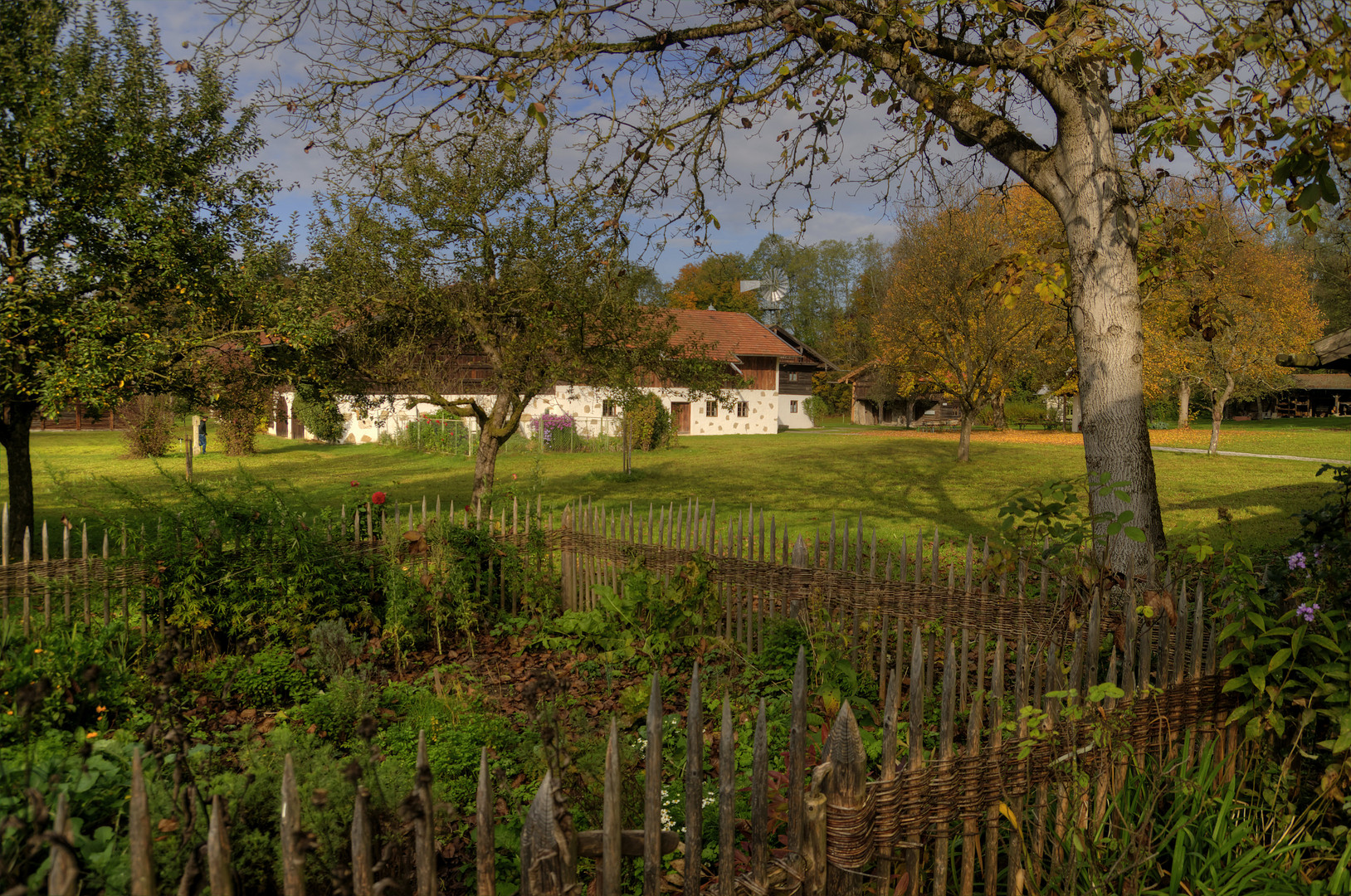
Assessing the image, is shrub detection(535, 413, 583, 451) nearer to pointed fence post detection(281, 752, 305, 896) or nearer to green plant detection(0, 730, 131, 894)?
green plant detection(0, 730, 131, 894)

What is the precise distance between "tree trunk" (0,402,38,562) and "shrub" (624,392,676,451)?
2081 centimetres

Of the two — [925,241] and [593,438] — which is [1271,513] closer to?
[925,241]

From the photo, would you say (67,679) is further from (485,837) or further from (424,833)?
(485,837)

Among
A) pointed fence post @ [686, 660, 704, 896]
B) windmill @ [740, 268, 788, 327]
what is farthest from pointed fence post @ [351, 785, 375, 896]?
windmill @ [740, 268, 788, 327]

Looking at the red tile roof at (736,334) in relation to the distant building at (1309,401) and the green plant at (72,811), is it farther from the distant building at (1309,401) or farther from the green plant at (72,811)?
the green plant at (72,811)

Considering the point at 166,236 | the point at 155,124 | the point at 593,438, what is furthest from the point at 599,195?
the point at 593,438

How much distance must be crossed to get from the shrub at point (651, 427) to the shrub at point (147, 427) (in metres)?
15.7

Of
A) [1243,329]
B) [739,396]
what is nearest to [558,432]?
[739,396]

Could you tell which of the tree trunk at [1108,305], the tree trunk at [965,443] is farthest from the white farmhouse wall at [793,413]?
the tree trunk at [1108,305]

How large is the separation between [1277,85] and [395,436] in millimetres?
30563

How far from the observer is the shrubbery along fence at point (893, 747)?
1.75 metres

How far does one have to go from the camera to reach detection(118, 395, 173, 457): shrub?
989 inches

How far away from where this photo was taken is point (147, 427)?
25.5 meters

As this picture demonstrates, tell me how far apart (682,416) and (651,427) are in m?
11.6
